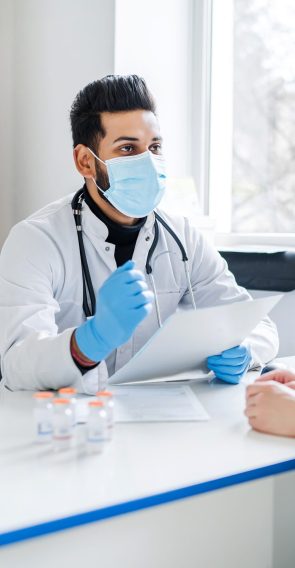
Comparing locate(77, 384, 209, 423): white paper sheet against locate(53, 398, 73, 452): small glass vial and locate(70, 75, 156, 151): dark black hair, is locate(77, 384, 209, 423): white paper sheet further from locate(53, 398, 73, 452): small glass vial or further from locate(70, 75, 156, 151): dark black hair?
locate(70, 75, 156, 151): dark black hair

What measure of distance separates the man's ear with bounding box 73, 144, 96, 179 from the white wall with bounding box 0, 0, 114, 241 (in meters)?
0.82

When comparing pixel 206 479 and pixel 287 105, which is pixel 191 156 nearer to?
pixel 287 105

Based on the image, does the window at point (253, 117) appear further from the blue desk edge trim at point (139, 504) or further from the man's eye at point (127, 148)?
the blue desk edge trim at point (139, 504)

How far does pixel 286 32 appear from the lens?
2.53 meters

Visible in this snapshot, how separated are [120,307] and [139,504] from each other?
15.7 inches

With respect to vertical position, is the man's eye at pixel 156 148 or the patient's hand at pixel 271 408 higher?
the man's eye at pixel 156 148

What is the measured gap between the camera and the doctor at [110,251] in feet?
4.58

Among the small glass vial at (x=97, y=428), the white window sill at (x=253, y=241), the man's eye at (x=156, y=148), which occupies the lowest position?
A: the white window sill at (x=253, y=241)

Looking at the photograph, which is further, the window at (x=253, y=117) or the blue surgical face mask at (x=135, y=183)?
the window at (x=253, y=117)

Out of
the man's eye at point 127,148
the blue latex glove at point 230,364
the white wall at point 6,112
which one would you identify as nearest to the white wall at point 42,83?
the white wall at point 6,112

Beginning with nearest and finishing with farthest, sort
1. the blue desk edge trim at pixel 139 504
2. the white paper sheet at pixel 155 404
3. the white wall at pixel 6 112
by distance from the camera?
the blue desk edge trim at pixel 139 504 → the white paper sheet at pixel 155 404 → the white wall at pixel 6 112

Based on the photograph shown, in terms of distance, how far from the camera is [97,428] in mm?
949

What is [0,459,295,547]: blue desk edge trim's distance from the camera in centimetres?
71

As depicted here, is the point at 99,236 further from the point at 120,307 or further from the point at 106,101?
the point at 120,307
